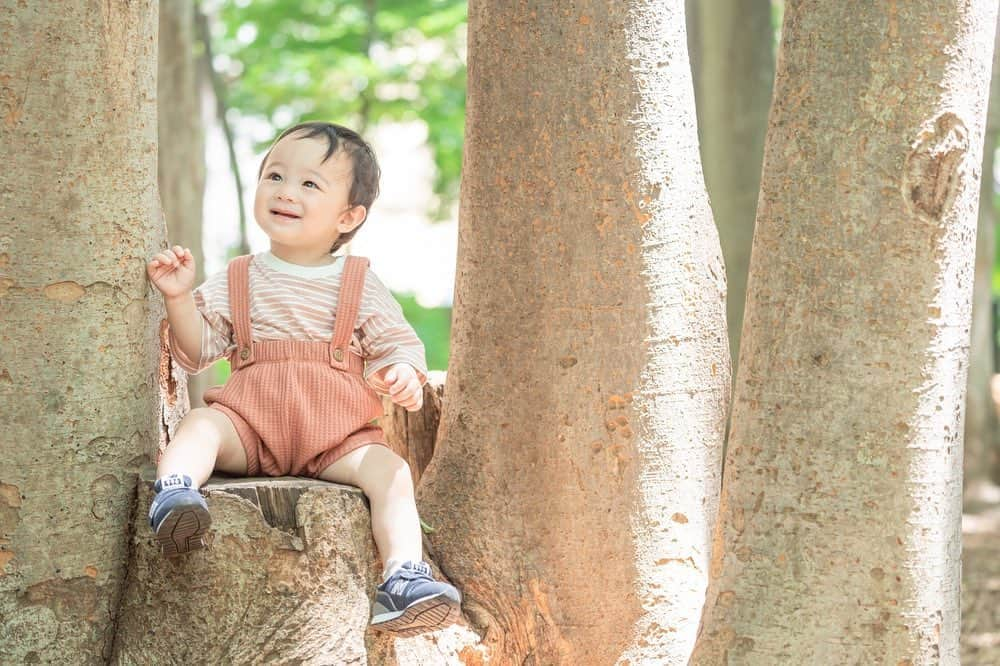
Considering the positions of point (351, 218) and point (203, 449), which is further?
point (351, 218)

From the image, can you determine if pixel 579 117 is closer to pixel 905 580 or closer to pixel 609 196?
pixel 609 196

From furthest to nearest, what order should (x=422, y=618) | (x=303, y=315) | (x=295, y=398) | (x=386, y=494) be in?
(x=303, y=315), (x=295, y=398), (x=386, y=494), (x=422, y=618)

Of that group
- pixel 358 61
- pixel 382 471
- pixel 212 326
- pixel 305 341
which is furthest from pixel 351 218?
pixel 358 61

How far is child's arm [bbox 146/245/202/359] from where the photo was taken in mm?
3096

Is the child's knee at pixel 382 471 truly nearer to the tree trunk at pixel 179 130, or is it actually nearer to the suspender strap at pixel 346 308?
the suspender strap at pixel 346 308

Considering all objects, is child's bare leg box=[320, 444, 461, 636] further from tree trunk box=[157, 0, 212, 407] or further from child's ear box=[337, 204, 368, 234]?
tree trunk box=[157, 0, 212, 407]

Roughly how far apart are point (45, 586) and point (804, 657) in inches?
73.3

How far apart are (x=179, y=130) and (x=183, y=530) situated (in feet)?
22.3

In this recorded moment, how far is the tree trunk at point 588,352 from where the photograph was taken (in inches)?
129

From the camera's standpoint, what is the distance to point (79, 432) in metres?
2.99

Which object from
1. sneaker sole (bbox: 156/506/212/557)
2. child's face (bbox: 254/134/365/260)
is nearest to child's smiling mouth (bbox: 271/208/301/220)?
child's face (bbox: 254/134/365/260)

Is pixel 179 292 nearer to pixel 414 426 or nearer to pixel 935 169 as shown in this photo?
pixel 414 426

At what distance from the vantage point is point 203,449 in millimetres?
3066

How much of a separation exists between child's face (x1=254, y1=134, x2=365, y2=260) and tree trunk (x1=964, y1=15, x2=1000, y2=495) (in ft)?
21.6
